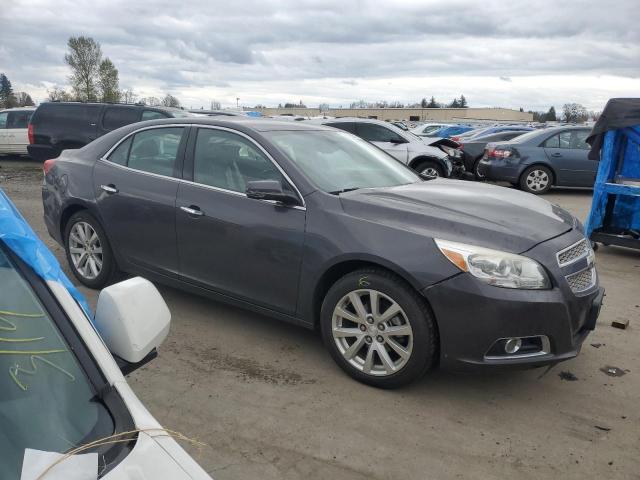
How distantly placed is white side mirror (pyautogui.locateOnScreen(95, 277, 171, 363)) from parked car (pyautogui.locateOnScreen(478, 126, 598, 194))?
38.8 ft

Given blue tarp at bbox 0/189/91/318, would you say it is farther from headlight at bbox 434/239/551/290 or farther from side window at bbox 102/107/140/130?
side window at bbox 102/107/140/130

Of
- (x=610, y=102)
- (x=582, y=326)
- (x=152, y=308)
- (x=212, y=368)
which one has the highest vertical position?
(x=610, y=102)

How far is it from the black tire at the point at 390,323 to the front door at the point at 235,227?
1.09 feet

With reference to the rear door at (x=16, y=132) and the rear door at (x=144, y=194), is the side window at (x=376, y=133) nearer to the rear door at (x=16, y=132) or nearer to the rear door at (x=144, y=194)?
the rear door at (x=144, y=194)

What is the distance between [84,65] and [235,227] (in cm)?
7755

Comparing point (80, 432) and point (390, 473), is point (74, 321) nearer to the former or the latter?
point (80, 432)

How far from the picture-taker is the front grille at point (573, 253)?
11.1ft

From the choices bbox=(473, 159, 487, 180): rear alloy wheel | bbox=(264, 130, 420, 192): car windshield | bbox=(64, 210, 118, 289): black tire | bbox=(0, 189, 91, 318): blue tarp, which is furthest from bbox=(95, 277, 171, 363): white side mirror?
bbox=(473, 159, 487, 180): rear alloy wheel

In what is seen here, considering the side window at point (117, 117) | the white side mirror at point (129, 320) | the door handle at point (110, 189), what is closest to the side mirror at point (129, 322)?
the white side mirror at point (129, 320)

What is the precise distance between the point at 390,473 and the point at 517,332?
3.50 feet

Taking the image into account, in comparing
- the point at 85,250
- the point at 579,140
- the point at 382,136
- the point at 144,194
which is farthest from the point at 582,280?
the point at 579,140

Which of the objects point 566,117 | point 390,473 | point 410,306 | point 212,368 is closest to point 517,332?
point 410,306

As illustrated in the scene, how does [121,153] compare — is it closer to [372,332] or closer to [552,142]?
[372,332]

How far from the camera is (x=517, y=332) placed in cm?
318
